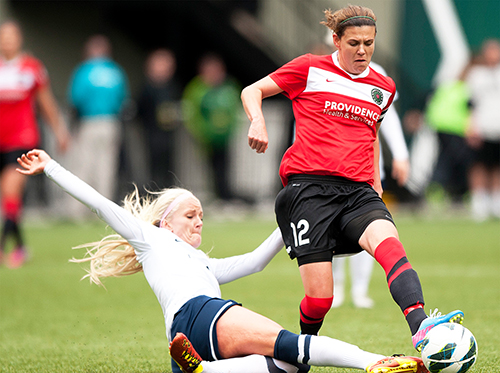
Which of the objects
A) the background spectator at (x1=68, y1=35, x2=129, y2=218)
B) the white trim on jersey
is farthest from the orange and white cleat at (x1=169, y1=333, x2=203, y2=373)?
the background spectator at (x1=68, y1=35, x2=129, y2=218)

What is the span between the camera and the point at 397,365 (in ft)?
10.9

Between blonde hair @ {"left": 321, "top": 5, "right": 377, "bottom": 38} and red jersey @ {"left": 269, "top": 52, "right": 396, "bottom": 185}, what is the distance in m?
0.20

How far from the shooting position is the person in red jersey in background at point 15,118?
8742 millimetres

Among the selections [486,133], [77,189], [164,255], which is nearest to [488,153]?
[486,133]

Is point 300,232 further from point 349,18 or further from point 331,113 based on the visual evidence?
point 349,18

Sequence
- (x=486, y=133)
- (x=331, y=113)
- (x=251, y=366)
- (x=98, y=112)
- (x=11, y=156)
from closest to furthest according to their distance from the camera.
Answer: (x=251, y=366)
(x=331, y=113)
(x=11, y=156)
(x=98, y=112)
(x=486, y=133)

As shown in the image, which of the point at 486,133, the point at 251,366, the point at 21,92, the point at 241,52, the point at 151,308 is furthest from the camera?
the point at 241,52

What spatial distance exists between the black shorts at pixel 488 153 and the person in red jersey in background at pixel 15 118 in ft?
26.1

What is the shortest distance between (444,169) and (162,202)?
11506mm

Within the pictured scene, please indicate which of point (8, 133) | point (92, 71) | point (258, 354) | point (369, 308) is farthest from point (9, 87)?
point (258, 354)

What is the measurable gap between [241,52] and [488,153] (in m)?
5.62

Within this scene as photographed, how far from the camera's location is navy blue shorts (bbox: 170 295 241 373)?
3.75 meters

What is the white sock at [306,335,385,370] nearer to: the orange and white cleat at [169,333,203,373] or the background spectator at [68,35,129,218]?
the orange and white cleat at [169,333,203,373]

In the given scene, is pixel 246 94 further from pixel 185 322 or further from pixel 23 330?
pixel 23 330
